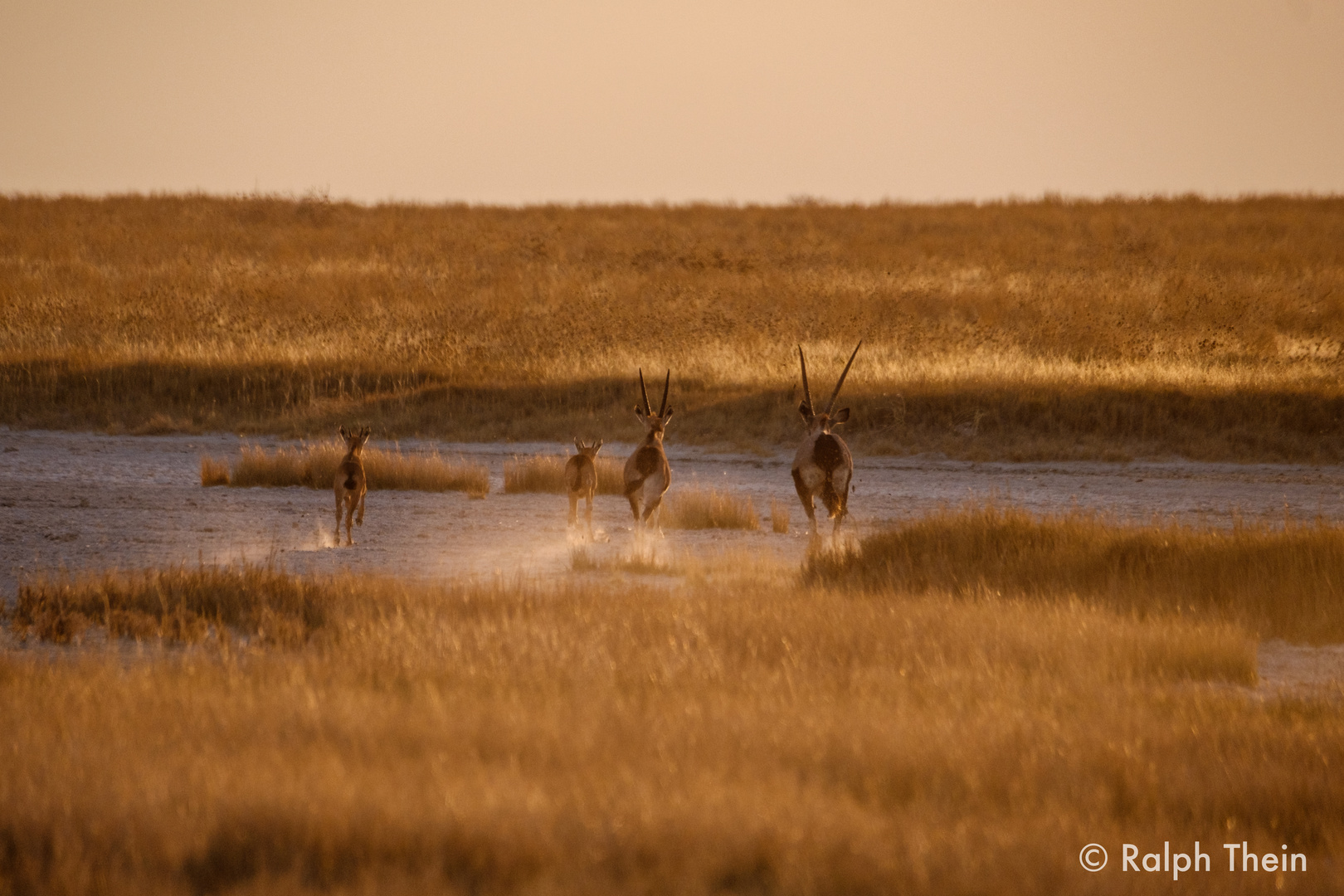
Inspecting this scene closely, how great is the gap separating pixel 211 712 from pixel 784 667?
292 centimetres

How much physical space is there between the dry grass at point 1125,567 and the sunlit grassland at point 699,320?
9314 millimetres

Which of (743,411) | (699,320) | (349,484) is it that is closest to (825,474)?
(349,484)

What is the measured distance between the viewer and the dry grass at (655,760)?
4.39 m

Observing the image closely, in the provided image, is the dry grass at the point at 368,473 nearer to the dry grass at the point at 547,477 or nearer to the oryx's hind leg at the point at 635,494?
the dry grass at the point at 547,477

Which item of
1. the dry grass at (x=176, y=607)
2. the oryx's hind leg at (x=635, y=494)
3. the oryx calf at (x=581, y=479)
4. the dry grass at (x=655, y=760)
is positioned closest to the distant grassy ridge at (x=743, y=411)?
the oryx calf at (x=581, y=479)

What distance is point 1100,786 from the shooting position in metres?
5.03

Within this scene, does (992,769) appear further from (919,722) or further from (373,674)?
(373,674)

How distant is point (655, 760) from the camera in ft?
17.2

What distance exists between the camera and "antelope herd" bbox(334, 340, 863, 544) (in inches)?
457

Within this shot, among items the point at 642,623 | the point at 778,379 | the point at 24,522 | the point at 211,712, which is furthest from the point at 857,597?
the point at 778,379

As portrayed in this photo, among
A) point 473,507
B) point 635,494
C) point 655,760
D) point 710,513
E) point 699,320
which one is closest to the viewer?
point 655,760

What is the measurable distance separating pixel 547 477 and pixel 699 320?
16994mm

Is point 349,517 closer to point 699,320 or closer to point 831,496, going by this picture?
point 831,496

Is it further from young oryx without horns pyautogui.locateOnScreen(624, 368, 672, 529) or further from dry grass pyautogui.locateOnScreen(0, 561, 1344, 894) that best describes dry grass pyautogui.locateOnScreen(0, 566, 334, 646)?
young oryx without horns pyautogui.locateOnScreen(624, 368, 672, 529)
